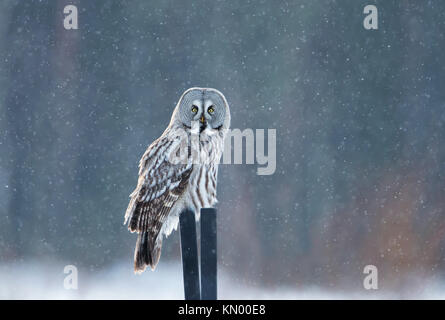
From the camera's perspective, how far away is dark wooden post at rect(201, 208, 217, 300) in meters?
2.80

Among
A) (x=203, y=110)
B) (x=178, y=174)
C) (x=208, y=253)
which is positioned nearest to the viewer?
(x=208, y=253)

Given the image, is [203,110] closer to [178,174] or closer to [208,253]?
[178,174]

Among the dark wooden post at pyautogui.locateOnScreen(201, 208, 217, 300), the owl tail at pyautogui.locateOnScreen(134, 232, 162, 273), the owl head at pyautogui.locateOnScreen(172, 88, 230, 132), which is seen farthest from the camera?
the owl head at pyautogui.locateOnScreen(172, 88, 230, 132)

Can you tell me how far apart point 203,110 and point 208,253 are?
5.15 feet

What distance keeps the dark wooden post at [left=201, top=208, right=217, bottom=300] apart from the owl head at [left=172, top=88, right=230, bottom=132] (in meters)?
1.39

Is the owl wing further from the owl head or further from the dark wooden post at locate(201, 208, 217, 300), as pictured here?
the dark wooden post at locate(201, 208, 217, 300)

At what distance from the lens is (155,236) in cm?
388

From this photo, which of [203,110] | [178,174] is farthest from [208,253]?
[203,110]

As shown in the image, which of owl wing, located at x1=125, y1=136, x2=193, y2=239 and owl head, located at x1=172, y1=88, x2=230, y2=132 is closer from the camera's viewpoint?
owl wing, located at x1=125, y1=136, x2=193, y2=239

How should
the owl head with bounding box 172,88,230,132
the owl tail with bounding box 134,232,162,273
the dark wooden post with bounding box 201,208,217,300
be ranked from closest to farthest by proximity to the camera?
the dark wooden post with bounding box 201,208,217,300
the owl tail with bounding box 134,232,162,273
the owl head with bounding box 172,88,230,132

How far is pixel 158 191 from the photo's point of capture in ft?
12.9

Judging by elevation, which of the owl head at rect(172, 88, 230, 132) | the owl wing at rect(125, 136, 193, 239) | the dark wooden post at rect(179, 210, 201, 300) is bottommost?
the dark wooden post at rect(179, 210, 201, 300)

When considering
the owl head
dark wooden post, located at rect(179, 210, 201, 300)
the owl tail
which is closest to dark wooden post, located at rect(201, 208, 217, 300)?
dark wooden post, located at rect(179, 210, 201, 300)

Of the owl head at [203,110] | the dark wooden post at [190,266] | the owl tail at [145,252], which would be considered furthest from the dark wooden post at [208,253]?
the owl head at [203,110]
